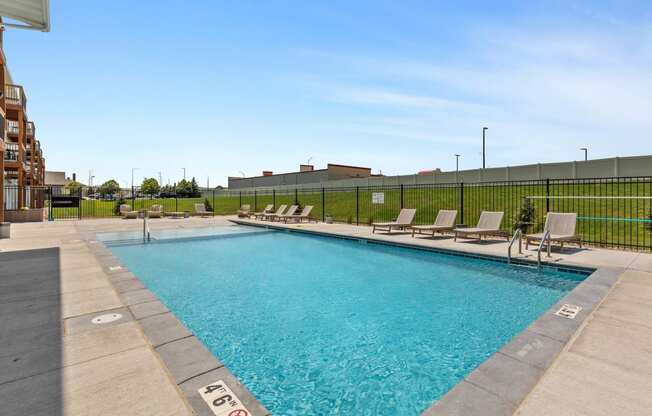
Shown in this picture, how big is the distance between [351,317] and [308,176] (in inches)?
1752

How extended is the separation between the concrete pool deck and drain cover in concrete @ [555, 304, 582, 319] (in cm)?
15

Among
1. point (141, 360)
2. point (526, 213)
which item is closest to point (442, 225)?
point (526, 213)

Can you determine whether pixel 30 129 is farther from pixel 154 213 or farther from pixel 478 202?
pixel 478 202

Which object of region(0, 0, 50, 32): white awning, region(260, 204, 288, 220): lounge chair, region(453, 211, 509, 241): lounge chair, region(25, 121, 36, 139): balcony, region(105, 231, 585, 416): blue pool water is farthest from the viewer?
region(25, 121, 36, 139): balcony

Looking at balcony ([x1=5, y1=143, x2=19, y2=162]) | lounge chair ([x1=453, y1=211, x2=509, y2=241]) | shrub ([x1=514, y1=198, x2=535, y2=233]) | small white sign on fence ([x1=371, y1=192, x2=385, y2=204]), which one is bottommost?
lounge chair ([x1=453, y1=211, x2=509, y2=241])

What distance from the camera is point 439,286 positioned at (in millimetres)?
6090

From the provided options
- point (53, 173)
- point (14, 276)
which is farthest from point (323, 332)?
point (53, 173)

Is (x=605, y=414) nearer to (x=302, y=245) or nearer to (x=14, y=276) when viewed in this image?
(x=14, y=276)

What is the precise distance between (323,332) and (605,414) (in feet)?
9.23

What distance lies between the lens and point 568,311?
375 centimetres

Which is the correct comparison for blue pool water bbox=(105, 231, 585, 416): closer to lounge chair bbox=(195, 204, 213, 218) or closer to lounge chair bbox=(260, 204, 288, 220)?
lounge chair bbox=(260, 204, 288, 220)

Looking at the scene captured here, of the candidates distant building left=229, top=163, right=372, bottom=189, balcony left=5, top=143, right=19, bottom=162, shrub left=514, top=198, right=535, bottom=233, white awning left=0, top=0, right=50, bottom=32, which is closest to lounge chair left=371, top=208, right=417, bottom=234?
shrub left=514, top=198, right=535, bottom=233

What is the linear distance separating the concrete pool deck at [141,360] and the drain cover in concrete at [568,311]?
6.0 inches

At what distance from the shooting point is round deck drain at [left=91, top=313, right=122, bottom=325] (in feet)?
11.3
